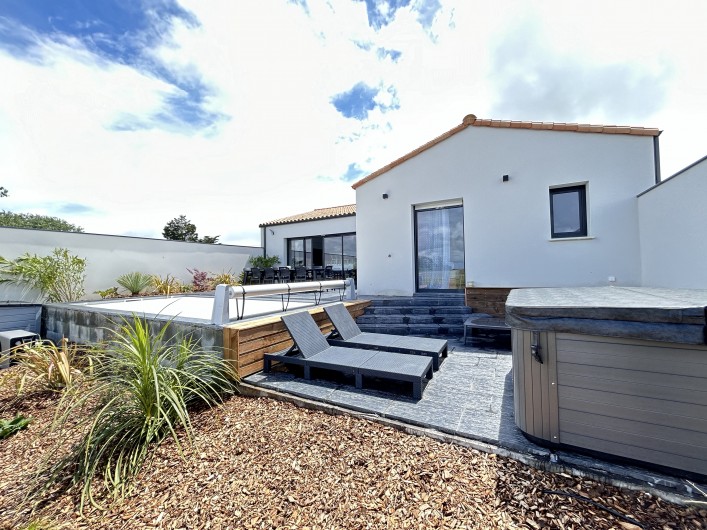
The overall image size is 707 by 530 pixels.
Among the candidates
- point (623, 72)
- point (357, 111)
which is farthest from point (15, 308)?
point (623, 72)

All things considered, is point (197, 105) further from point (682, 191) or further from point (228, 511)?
point (682, 191)

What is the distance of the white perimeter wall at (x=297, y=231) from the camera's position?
1416 cm

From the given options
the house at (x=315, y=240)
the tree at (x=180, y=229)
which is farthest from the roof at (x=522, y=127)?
the tree at (x=180, y=229)

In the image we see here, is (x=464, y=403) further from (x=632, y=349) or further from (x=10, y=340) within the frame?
(x=10, y=340)

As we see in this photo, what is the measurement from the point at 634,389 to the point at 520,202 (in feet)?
19.8

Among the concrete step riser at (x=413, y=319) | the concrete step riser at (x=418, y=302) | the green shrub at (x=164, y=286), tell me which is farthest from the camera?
the green shrub at (x=164, y=286)

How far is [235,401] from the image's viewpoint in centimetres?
350

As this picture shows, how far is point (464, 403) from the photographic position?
10.4 feet

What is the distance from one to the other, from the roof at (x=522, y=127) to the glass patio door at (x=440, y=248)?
5.60 feet

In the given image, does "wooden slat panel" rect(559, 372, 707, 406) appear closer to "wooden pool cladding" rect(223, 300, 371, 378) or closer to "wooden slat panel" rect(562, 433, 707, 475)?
"wooden slat panel" rect(562, 433, 707, 475)

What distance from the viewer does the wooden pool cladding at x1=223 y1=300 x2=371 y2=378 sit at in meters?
3.71

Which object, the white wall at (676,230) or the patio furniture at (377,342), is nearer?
the patio furniture at (377,342)

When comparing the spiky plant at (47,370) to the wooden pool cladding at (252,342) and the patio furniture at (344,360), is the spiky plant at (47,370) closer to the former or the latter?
the wooden pool cladding at (252,342)

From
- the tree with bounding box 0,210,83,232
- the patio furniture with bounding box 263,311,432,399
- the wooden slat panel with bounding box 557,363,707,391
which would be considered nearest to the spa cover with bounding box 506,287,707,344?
the wooden slat panel with bounding box 557,363,707,391
